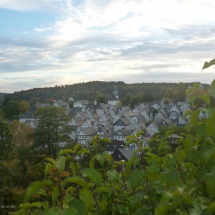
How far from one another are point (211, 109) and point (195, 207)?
0.43m

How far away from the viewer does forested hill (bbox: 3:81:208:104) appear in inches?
3386

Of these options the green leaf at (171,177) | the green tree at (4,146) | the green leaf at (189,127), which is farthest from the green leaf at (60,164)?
the green tree at (4,146)

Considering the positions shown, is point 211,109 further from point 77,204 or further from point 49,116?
point 49,116

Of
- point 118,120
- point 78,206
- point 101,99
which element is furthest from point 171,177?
point 101,99

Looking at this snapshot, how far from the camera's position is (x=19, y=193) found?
13602mm

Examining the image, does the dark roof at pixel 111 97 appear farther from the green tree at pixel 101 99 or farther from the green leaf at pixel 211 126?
the green leaf at pixel 211 126

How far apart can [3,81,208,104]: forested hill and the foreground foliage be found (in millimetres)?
76764

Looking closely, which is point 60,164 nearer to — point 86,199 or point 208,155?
point 86,199

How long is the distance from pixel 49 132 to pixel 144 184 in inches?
630

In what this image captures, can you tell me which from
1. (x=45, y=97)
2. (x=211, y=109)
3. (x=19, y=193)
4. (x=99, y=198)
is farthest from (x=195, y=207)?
(x=45, y=97)

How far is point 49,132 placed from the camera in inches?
703

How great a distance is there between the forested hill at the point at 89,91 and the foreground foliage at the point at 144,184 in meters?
76.8

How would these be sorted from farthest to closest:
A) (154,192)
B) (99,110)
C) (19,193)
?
(99,110) < (19,193) < (154,192)

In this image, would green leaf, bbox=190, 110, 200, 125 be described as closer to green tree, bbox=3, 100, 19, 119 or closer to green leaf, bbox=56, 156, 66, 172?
green leaf, bbox=56, 156, 66, 172
